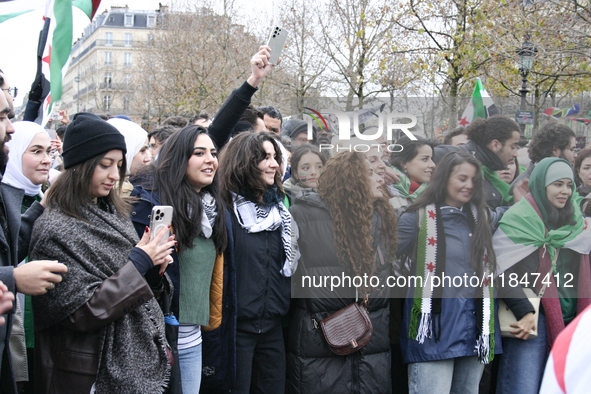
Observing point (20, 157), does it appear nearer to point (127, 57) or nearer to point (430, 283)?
point (430, 283)

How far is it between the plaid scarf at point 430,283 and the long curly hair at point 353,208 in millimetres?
190

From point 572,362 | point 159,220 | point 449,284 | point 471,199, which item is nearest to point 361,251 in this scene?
point 449,284

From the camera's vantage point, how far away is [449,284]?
315 centimetres

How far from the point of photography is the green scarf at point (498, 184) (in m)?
3.26

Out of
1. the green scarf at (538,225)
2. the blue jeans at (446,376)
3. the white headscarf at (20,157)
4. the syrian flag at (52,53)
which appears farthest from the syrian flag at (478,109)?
the syrian flag at (52,53)

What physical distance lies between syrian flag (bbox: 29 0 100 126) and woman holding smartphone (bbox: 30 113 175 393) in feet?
6.97

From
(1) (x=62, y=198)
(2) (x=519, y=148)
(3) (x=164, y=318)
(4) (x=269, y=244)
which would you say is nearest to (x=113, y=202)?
(1) (x=62, y=198)

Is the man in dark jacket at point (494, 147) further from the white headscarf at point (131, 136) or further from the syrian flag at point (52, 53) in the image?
the syrian flag at point (52, 53)

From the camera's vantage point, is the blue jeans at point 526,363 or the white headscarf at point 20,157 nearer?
the white headscarf at point 20,157

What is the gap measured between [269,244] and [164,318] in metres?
0.80

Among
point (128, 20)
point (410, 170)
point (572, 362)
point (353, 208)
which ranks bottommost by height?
point (572, 362)

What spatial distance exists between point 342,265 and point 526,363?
4.27 ft

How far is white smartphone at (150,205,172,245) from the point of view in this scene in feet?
7.44

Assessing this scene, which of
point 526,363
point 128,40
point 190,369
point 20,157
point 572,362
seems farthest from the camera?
point 128,40
